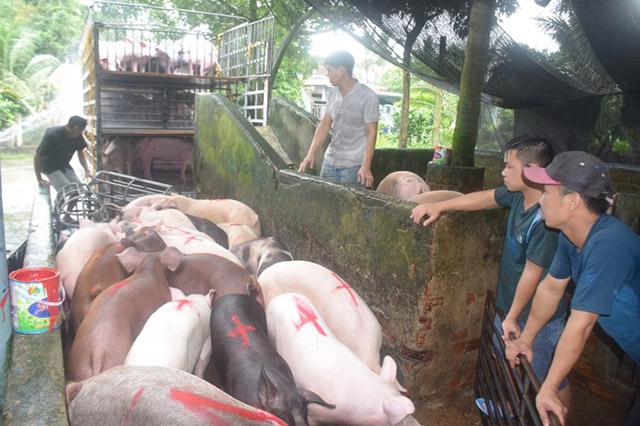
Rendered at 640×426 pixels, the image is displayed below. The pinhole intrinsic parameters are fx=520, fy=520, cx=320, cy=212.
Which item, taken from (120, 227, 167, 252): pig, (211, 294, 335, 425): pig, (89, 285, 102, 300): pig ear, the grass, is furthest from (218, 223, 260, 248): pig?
the grass

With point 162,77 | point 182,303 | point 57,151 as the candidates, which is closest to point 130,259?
point 182,303

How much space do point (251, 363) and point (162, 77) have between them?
743cm

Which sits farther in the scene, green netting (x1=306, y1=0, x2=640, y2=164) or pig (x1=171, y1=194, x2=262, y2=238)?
pig (x1=171, y1=194, x2=262, y2=238)

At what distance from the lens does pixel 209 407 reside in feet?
6.59

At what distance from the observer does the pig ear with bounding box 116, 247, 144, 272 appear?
148 inches

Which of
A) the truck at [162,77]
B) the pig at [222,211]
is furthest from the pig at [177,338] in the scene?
the truck at [162,77]

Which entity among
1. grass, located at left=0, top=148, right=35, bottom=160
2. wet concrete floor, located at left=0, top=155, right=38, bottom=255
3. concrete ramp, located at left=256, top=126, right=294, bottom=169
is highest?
concrete ramp, located at left=256, top=126, right=294, bottom=169

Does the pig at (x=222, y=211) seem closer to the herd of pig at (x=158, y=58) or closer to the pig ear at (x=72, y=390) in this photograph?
the pig ear at (x=72, y=390)

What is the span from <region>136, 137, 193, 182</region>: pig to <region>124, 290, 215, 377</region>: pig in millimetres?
6936

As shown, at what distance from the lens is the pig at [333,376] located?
105 inches

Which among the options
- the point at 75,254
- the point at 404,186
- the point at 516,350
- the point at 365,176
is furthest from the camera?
the point at 404,186

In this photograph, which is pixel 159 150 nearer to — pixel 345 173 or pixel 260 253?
pixel 345 173

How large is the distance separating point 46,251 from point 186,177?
652 centimetres

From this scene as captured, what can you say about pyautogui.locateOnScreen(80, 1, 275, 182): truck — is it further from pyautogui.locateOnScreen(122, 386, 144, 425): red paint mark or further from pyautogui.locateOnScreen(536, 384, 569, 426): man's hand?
pyautogui.locateOnScreen(536, 384, 569, 426): man's hand
